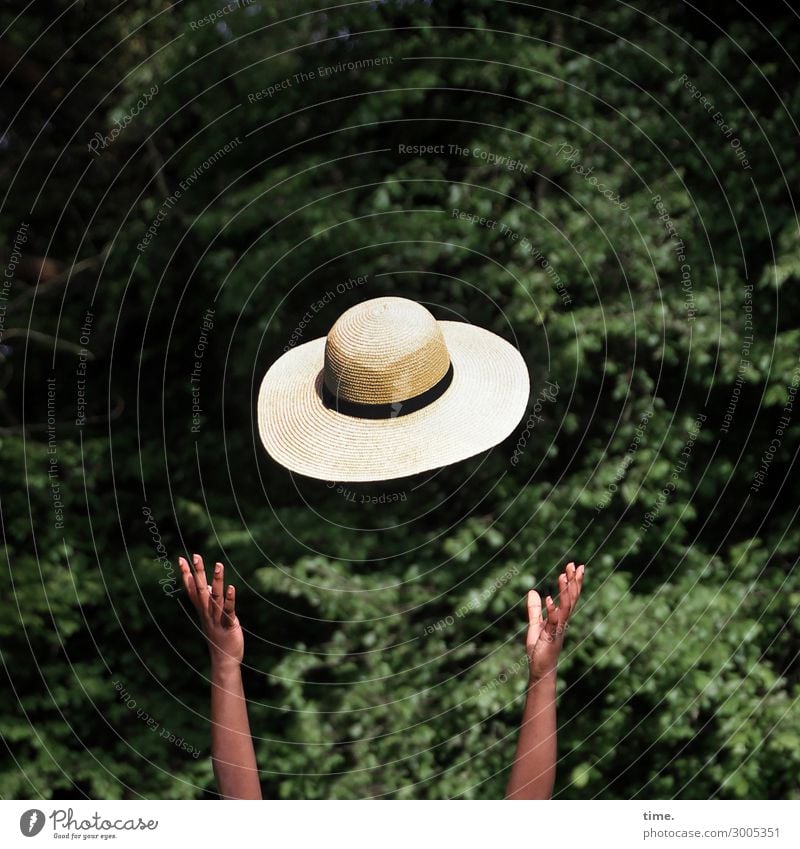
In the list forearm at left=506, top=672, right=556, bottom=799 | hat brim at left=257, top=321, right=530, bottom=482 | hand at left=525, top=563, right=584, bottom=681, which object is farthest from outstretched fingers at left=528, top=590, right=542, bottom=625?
hat brim at left=257, top=321, right=530, bottom=482

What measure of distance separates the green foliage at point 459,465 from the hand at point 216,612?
126cm

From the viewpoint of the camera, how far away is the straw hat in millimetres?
2023

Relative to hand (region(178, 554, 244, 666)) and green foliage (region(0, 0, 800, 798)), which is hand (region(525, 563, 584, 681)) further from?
green foliage (region(0, 0, 800, 798))

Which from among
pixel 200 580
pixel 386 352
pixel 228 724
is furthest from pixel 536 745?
pixel 386 352

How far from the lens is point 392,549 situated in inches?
137

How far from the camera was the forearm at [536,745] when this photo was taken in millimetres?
1818

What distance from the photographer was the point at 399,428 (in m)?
2.06

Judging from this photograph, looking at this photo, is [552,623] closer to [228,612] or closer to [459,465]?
[228,612]

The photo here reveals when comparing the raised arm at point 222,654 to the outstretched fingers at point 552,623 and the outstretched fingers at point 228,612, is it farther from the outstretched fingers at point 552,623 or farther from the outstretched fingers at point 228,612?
the outstretched fingers at point 552,623

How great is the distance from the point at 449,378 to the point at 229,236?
1680mm


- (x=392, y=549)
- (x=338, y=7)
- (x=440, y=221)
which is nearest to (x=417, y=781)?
(x=392, y=549)

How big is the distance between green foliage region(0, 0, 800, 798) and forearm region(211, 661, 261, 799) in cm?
106
